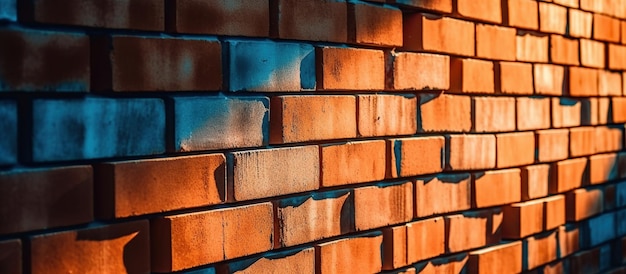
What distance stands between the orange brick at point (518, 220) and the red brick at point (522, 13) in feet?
2.09

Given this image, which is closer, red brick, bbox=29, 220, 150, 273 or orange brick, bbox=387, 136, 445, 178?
red brick, bbox=29, 220, 150, 273

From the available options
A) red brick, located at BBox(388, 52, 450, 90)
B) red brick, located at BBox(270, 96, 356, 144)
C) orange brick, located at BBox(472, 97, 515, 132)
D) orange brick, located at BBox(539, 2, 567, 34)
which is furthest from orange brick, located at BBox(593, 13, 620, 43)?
red brick, located at BBox(270, 96, 356, 144)

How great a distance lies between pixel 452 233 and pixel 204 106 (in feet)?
3.84

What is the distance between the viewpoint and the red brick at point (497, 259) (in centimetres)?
288

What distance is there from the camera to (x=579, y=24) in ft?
11.8

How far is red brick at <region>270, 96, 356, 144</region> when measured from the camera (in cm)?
210

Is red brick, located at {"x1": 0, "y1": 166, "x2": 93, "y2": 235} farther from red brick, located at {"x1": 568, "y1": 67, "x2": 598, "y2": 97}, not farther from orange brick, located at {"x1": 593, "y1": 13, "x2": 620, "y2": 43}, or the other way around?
orange brick, located at {"x1": 593, "y1": 13, "x2": 620, "y2": 43}

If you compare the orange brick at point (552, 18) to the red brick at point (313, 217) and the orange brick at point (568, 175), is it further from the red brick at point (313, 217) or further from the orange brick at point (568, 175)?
the red brick at point (313, 217)

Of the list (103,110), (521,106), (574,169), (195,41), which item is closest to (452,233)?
(521,106)

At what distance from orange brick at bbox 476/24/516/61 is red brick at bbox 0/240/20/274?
1.78 meters

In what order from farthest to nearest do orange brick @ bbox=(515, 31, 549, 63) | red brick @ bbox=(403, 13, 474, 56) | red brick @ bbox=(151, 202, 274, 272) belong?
orange brick @ bbox=(515, 31, 549, 63) → red brick @ bbox=(403, 13, 474, 56) → red brick @ bbox=(151, 202, 274, 272)

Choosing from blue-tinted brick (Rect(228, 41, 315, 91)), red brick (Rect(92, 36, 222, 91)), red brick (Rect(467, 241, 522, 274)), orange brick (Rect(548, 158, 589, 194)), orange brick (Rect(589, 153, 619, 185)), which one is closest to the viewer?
red brick (Rect(92, 36, 222, 91))

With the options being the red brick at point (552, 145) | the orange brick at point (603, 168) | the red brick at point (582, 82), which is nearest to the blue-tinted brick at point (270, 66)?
the red brick at point (552, 145)

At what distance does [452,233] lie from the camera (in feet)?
9.12
